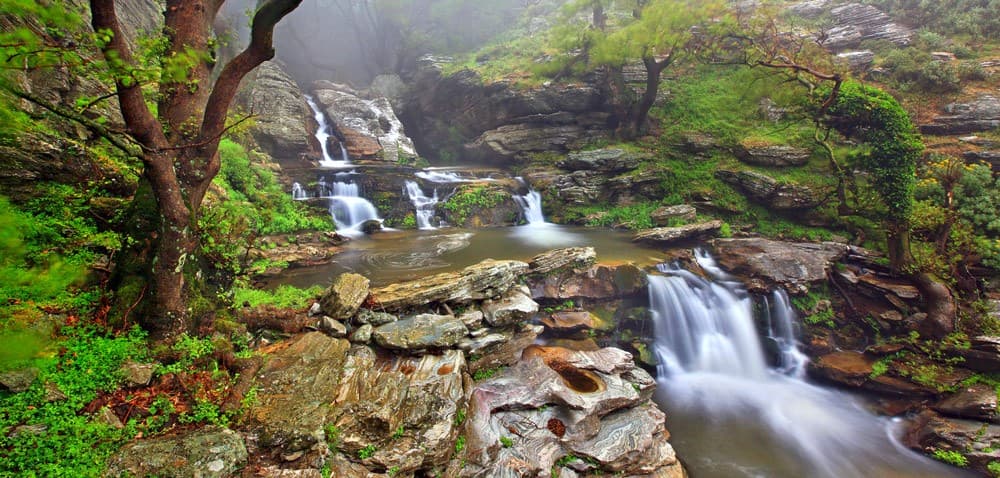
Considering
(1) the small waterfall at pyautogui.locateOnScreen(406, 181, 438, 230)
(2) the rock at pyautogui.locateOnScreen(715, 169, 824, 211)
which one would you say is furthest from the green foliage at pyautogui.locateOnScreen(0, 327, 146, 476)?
(2) the rock at pyautogui.locateOnScreen(715, 169, 824, 211)

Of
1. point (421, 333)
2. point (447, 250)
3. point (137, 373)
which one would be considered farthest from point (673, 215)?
point (137, 373)

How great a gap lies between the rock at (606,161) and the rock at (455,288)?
36.3ft

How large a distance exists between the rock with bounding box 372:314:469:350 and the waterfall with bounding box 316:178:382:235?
8.53 m

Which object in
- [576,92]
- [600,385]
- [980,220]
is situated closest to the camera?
[600,385]

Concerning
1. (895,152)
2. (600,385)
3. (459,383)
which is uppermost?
(895,152)

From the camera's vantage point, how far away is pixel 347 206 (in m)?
14.3

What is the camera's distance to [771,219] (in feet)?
44.6

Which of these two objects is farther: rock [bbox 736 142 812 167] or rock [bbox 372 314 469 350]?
rock [bbox 736 142 812 167]

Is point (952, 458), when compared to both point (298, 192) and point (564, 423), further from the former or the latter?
point (298, 192)

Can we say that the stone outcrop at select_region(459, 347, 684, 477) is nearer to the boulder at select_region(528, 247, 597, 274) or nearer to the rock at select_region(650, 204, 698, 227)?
the boulder at select_region(528, 247, 597, 274)

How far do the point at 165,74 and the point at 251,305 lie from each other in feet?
12.7

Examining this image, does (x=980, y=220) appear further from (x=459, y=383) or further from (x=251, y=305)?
(x=251, y=305)

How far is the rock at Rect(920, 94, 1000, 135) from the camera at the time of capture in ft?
38.6

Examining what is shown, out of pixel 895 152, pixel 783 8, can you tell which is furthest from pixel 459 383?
pixel 783 8
